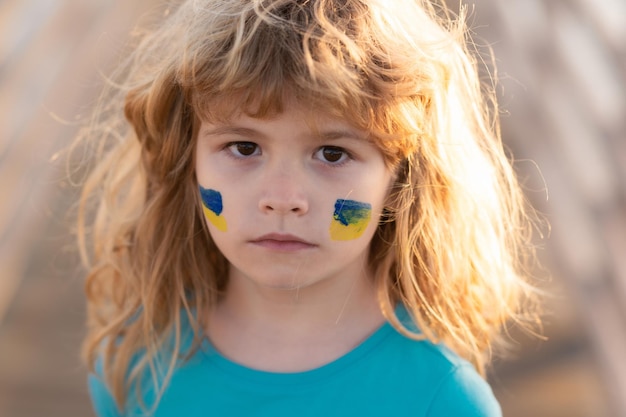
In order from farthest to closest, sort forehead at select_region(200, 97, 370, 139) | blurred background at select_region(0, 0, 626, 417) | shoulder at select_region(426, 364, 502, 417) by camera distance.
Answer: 1. blurred background at select_region(0, 0, 626, 417)
2. shoulder at select_region(426, 364, 502, 417)
3. forehead at select_region(200, 97, 370, 139)

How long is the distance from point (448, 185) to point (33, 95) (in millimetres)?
3578

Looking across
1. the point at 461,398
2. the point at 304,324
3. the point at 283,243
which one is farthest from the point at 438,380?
the point at 283,243

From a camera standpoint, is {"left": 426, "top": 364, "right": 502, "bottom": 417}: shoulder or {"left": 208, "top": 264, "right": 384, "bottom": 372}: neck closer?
{"left": 426, "top": 364, "right": 502, "bottom": 417}: shoulder

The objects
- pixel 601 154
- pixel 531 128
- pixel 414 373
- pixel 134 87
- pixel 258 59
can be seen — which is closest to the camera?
pixel 258 59

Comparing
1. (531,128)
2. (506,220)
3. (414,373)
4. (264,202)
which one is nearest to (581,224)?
(531,128)

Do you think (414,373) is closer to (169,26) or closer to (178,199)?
(178,199)

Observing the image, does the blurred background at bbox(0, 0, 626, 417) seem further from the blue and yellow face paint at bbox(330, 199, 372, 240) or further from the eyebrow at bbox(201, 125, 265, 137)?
the blue and yellow face paint at bbox(330, 199, 372, 240)

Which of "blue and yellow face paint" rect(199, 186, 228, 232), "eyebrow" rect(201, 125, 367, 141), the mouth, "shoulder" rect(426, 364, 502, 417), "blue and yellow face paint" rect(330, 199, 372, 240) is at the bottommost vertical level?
"shoulder" rect(426, 364, 502, 417)

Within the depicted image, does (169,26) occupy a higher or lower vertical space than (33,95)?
lower

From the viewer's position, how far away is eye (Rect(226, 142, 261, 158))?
2.03m

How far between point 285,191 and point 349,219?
17 cm

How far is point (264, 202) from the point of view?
1980mm

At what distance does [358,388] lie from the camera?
2150 mm

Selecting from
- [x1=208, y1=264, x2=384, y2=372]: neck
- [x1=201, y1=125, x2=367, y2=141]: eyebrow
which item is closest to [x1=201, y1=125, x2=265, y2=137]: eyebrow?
[x1=201, y1=125, x2=367, y2=141]: eyebrow
